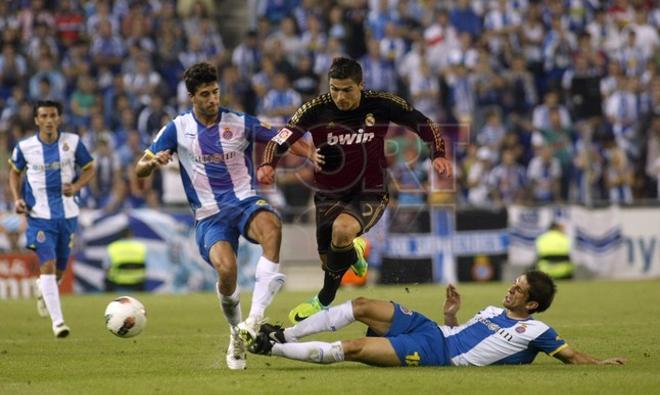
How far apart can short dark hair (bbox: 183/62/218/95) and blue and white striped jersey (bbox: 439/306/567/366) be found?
297 cm

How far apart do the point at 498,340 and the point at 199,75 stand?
3.43 metres

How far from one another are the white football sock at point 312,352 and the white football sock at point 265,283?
0.63m

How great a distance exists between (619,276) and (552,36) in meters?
6.38

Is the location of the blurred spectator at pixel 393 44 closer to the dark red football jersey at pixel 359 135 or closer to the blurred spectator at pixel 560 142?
the blurred spectator at pixel 560 142

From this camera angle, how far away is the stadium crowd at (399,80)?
78.5ft

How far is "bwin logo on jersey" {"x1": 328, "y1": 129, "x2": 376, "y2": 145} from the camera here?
12.2 metres

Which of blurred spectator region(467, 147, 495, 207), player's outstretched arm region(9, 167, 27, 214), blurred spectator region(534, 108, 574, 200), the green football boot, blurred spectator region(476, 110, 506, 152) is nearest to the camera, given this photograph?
the green football boot

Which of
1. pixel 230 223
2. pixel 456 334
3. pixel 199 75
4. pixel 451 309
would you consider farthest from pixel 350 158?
pixel 456 334

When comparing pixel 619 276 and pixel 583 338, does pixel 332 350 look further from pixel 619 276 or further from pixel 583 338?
pixel 619 276

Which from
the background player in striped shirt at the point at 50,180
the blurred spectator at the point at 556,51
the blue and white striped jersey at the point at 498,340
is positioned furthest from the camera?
the blurred spectator at the point at 556,51

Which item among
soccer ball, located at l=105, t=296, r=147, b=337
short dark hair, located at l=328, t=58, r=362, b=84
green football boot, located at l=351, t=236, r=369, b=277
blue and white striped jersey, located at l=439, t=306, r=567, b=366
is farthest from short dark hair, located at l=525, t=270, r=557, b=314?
soccer ball, located at l=105, t=296, r=147, b=337

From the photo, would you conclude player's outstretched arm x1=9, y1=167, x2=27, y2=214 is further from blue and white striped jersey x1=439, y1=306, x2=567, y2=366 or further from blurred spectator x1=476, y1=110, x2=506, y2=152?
blurred spectator x1=476, y1=110, x2=506, y2=152

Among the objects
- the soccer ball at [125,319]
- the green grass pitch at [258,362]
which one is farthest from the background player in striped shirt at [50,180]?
the soccer ball at [125,319]

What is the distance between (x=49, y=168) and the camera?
51.2 feet
